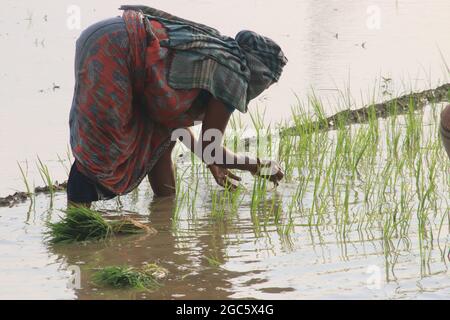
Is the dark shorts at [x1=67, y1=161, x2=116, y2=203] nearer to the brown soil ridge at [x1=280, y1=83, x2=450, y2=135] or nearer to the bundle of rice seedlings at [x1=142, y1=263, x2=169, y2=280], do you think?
the bundle of rice seedlings at [x1=142, y1=263, x2=169, y2=280]

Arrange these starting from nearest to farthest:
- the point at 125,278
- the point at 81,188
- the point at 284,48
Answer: the point at 125,278 → the point at 81,188 → the point at 284,48

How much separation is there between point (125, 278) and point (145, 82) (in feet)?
3.82

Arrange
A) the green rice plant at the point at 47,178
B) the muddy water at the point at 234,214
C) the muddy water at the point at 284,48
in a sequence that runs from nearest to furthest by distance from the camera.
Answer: the muddy water at the point at 234,214
the green rice plant at the point at 47,178
the muddy water at the point at 284,48

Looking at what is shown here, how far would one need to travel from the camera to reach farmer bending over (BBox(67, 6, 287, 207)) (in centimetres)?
475

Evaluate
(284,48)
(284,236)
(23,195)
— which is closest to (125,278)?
(284,236)

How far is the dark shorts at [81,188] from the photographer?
4.95 m

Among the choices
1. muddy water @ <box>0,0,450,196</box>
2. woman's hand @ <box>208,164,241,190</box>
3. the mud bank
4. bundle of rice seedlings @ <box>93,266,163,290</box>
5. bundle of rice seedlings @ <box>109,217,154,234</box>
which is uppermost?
muddy water @ <box>0,0,450,196</box>

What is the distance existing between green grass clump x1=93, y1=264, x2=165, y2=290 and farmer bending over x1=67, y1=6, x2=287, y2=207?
94 centimetres

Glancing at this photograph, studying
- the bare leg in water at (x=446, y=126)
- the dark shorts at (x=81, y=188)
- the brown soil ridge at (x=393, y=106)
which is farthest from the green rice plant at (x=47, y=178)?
the bare leg in water at (x=446, y=126)

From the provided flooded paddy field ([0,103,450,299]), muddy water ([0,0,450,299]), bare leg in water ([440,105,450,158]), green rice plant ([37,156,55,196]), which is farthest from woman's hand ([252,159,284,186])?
bare leg in water ([440,105,450,158])

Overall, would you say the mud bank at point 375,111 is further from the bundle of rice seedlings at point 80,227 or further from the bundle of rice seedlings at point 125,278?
the bundle of rice seedlings at point 125,278

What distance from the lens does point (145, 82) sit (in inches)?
190

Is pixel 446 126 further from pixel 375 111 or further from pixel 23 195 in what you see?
pixel 375 111

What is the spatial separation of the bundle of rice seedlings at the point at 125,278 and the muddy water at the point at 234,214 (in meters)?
0.05
